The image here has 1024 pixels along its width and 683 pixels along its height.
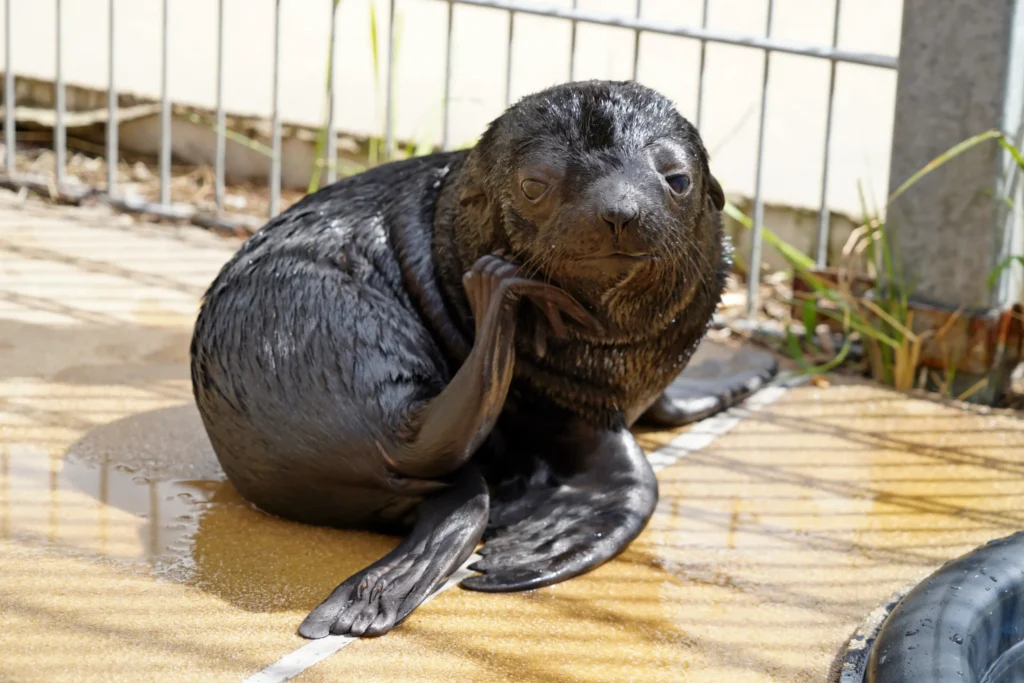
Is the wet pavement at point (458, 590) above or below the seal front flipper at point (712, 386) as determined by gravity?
below

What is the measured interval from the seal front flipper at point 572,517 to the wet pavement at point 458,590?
7cm

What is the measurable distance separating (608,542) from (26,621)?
151 centimetres

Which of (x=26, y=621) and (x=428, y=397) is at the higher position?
(x=428, y=397)

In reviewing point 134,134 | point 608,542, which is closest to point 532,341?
point 608,542

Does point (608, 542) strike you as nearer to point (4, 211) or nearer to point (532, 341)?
point (532, 341)

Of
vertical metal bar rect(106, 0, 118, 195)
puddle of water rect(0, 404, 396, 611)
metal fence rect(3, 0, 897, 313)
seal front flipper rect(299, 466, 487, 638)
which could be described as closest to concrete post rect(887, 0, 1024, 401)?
metal fence rect(3, 0, 897, 313)

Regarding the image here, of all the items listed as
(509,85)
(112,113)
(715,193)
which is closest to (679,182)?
(715,193)

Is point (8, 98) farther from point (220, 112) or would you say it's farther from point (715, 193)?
point (715, 193)

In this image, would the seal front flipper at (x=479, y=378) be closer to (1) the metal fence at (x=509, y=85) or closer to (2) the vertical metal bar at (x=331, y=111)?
(1) the metal fence at (x=509, y=85)

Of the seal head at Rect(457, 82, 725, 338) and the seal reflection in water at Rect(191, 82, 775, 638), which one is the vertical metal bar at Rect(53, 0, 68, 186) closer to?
the seal reflection in water at Rect(191, 82, 775, 638)

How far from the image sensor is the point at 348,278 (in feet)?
12.6

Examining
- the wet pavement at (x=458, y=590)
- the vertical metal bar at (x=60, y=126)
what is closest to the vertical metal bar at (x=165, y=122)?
the vertical metal bar at (x=60, y=126)

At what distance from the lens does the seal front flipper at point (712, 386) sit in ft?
15.8

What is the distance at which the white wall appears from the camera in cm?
834
